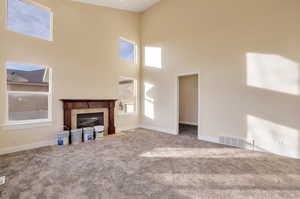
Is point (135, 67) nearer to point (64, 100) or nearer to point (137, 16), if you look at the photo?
point (137, 16)

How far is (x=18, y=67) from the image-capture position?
3604mm

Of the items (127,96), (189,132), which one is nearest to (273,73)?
(189,132)

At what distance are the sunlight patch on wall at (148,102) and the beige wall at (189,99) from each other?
2.19 m

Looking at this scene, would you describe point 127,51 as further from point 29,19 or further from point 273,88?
point 273,88

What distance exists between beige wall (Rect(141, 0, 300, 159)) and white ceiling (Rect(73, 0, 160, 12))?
2.40 feet

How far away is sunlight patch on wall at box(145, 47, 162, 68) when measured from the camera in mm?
5694

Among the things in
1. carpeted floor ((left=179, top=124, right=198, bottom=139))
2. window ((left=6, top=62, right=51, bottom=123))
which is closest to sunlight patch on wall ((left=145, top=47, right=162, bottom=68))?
carpeted floor ((left=179, top=124, right=198, bottom=139))

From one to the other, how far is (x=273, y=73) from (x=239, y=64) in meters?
0.76

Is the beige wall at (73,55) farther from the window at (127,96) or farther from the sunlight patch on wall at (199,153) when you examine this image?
the sunlight patch on wall at (199,153)

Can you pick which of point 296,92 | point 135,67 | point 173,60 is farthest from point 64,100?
point 296,92

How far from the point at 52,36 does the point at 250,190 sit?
5414 mm

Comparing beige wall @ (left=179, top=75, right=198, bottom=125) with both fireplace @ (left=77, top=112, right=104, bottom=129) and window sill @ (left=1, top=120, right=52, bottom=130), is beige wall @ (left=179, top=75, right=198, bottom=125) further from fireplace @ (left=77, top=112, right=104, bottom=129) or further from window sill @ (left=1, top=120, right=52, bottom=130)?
window sill @ (left=1, top=120, right=52, bottom=130)

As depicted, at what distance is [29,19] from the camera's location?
3730 millimetres

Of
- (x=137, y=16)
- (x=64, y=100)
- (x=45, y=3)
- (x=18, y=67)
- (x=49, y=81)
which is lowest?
(x=64, y=100)
